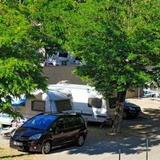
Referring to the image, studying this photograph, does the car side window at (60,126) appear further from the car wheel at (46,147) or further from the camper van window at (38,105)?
the camper van window at (38,105)

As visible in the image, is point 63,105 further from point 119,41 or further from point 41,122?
point 41,122

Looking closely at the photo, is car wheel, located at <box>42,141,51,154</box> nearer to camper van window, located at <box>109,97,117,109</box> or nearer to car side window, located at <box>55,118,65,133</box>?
car side window, located at <box>55,118,65,133</box>

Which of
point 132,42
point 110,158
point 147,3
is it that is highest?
point 147,3

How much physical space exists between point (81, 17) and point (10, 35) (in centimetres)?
1074

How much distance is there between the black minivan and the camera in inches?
923

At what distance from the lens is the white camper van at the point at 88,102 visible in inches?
1272

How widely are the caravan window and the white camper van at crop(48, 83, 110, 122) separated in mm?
1193

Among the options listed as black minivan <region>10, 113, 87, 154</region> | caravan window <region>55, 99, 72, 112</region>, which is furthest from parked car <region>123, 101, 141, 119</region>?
black minivan <region>10, 113, 87, 154</region>

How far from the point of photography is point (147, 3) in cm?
2795

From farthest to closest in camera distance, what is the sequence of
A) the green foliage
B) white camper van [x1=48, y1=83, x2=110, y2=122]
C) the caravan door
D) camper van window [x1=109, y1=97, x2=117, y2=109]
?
the caravan door → camper van window [x1=109, y1=97, x2=117, y2=109] → white camper van [x1=48, y1=83, x2=110, y2=122] → the green foliage

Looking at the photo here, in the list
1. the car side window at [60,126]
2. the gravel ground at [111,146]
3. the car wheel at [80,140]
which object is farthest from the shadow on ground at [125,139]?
the car side window at [60,126]

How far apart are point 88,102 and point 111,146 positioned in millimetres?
6806

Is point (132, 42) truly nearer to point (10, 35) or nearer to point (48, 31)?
point (48, 31)

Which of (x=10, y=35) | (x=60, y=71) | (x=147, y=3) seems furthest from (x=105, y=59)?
(x=60, y=71)
